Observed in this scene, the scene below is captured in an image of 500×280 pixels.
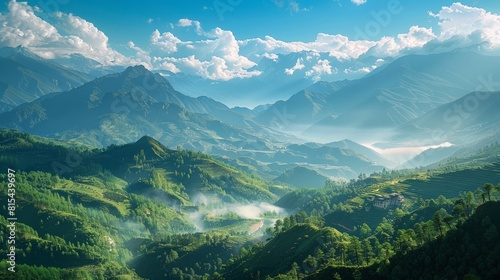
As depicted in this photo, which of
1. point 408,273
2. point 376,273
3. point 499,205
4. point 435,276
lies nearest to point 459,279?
point 435,276

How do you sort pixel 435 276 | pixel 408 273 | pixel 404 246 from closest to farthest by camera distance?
pixel 435 276
pixel 408 273
pixel 404 246

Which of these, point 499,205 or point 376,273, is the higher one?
point 499,205

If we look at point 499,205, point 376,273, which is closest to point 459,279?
point 376,273

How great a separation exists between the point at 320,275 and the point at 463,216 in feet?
250

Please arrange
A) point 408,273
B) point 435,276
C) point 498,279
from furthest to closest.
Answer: point 408,273
point 435,276
point 498,279

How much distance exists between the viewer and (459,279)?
458 feet

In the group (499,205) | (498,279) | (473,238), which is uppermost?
(499,205)

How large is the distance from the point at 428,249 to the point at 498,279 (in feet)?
98.5

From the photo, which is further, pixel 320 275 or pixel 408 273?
pixel 320 275

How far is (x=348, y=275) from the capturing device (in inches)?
6836

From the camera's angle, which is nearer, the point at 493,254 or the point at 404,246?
the point at 493,254

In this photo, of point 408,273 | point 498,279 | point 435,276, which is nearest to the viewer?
point 498,279

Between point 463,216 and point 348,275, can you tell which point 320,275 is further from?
point 463,216

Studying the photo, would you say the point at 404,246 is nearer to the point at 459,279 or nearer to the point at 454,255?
the point at 454,255
